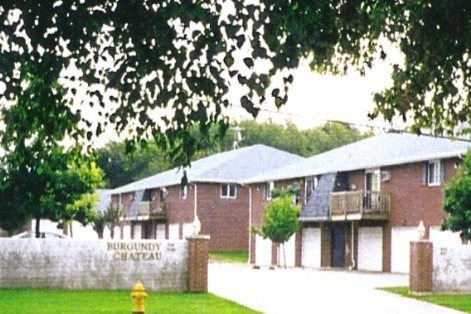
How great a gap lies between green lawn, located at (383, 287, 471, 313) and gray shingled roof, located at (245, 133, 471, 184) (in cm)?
1026

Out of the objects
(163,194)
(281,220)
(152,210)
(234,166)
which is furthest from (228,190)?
(281,220)

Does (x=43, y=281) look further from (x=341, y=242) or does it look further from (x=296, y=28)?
(x=341, y=242)

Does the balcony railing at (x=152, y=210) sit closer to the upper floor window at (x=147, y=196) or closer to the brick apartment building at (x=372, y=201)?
the upper floor window at (x=147, y=196)

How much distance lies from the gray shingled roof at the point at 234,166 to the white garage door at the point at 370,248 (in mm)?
15310

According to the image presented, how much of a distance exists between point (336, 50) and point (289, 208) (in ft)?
122

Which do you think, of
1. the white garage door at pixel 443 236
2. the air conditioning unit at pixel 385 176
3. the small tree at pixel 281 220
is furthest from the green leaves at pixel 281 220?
the white garage door at pixel 443 236

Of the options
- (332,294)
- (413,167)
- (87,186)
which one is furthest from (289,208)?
(332,294)

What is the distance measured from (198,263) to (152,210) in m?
41.2

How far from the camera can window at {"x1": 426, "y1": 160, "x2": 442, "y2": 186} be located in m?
44.0

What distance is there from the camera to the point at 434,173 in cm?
4438

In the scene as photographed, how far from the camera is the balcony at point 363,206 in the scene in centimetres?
4750

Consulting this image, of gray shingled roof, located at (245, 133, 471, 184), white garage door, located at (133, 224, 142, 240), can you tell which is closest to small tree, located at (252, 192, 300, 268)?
gray shingled roof, located at (245, 133, 471, 184)

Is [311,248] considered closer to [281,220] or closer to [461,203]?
[281,220]

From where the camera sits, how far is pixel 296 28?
30.7 ft
